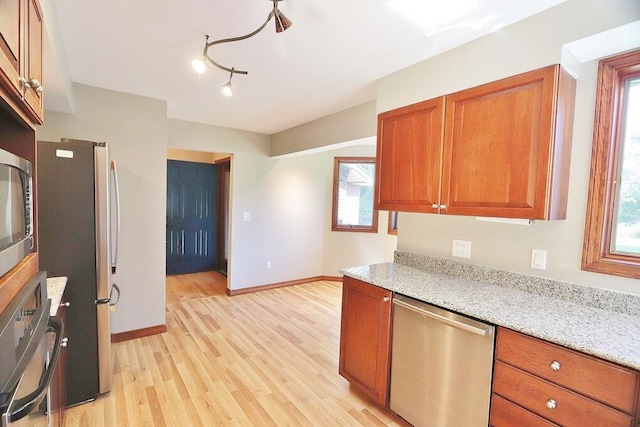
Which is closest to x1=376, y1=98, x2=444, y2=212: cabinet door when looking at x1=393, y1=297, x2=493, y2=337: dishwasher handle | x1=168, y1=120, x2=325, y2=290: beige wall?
x1=393, y1=297, x2=493, y2=337: dishwasher handle

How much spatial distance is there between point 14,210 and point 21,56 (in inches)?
18.7

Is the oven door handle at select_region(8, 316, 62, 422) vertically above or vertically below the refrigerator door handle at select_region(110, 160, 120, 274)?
below

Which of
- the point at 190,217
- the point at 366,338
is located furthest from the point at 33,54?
the point at 190,217

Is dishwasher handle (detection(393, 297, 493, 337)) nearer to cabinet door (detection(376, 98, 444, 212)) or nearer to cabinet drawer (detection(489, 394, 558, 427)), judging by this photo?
cabinet drawer (detection(489, 394, 558, 427))

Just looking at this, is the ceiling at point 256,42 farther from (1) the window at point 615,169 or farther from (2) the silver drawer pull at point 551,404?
(2) the silver drawer pull at point 551,404

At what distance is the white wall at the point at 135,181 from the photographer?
2789 millimetres

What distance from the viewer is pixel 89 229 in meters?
1.98

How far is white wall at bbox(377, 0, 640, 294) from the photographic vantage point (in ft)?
4.82

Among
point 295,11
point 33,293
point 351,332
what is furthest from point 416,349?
point 295,11

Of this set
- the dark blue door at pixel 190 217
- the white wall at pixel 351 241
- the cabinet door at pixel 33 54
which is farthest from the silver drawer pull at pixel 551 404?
the dark blue door at pixel 190 217

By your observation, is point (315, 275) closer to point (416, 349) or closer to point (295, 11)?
point (416, 349)

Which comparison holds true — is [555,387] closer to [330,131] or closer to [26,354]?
[26,354]

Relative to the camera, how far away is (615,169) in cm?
157

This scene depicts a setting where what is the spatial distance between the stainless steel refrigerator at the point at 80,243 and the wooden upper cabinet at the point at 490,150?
200 cm
